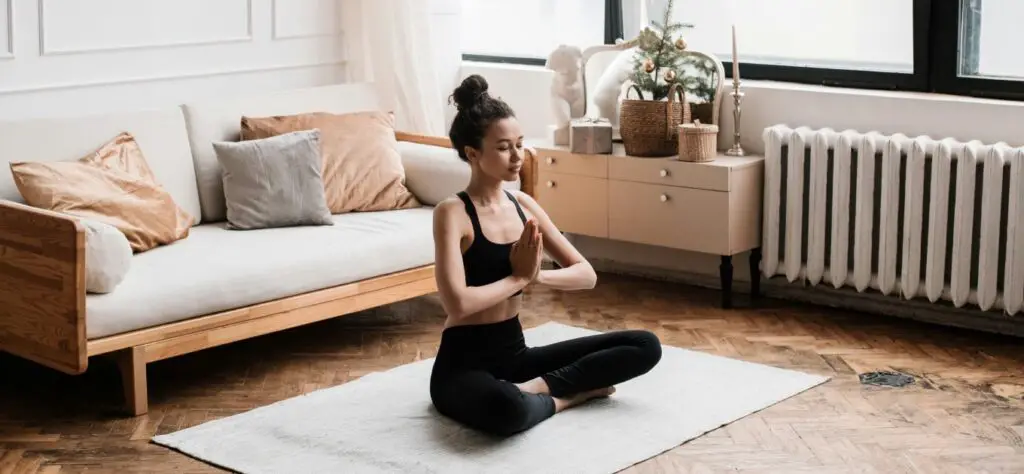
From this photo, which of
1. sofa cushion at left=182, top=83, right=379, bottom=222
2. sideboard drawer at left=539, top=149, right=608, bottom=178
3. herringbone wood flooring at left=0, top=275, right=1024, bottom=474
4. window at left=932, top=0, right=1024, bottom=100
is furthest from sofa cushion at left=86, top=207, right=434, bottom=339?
window at left=932, top=0, right=1024, bottom=100

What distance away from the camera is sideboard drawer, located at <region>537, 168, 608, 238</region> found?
5117mm

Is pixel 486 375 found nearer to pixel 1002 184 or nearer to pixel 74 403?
pixel 74 403

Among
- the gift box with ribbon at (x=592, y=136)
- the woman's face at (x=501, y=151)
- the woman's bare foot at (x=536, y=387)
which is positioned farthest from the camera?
the gift box with ribbon at (x=592, y=136)

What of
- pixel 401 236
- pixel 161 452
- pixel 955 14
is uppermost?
pixel 955 14

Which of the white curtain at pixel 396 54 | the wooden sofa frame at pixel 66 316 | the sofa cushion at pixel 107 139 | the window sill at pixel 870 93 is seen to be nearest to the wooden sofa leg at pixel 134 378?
the wooden sofa frame at pixel 66 316

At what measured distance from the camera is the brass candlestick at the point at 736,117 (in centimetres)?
491

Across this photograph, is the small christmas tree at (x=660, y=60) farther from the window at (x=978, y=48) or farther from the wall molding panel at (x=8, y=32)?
the wall molding panel at (x=8, y=32)

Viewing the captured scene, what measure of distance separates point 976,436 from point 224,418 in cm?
195

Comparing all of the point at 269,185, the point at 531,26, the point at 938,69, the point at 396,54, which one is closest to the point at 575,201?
the point at 396,54

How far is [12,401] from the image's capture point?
3.83m

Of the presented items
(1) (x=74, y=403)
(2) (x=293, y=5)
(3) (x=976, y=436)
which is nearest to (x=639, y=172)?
(2) (x=293, y=5)

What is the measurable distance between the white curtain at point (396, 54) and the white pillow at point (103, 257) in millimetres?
1937

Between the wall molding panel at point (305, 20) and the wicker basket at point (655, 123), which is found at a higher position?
the wall molding panel at point (305, 20)

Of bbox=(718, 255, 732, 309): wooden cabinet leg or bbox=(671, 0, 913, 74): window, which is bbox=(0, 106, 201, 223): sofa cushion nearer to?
bbox=(718, 255, 732, 309): wooden cabinet leg
